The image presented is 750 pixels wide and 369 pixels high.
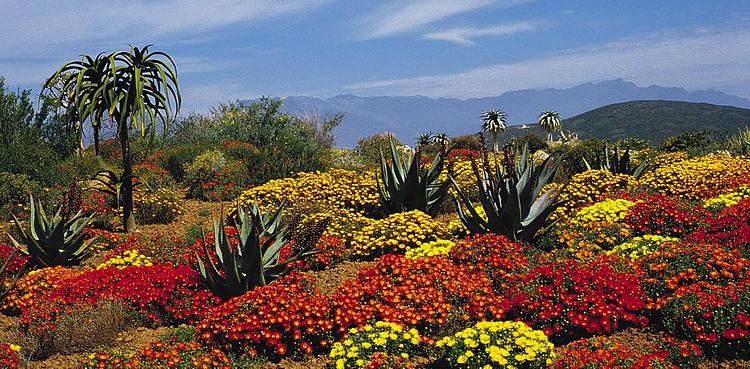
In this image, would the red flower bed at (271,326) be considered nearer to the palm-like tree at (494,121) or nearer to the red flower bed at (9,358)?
the red flower bed at (9,358)

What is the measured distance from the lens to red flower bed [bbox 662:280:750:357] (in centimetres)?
559

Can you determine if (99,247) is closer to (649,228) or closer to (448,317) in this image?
(448,317)

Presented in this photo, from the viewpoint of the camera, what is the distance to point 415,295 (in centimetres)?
684

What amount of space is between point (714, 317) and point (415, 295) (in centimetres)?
284

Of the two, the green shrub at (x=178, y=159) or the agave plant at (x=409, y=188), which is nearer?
the agave plant at (x=409, y=188)

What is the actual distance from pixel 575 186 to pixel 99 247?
9065 mm

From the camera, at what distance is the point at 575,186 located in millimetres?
13055

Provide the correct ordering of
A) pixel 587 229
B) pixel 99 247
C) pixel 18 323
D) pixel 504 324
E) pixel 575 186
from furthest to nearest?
pixel 575 186 → pixel 99 247 → pixel 587 229 → pixel 18 323 → pixel 504 324

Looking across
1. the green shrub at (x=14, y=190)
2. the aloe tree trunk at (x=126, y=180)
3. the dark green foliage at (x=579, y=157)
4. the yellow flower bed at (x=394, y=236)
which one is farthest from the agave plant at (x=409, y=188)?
the green shrub at (x=14, y=190)

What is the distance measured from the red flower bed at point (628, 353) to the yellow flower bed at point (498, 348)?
0.23 meters

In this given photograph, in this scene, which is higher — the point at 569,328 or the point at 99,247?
the point at 99,247

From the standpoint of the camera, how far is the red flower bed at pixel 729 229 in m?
8.20

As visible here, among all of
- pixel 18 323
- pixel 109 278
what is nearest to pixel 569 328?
pixel 109 278

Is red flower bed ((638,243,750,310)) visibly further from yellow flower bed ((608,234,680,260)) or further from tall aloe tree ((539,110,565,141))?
tall aloe tree ((539,110,565,141))
